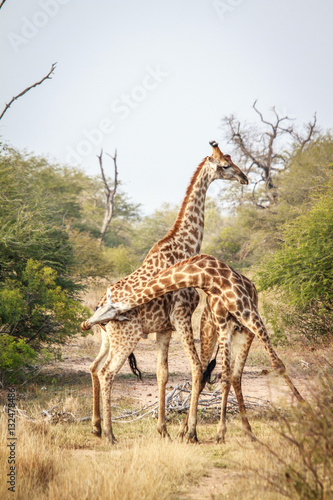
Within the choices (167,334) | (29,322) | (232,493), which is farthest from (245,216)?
(232,493)

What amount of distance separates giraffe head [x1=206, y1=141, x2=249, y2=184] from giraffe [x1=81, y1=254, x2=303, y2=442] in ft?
6.09

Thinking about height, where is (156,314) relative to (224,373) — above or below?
above

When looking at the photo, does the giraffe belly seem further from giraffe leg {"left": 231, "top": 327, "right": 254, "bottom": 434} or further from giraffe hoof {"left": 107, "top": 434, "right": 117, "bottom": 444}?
giraffe hoof {"left": 107, "top": 434, "right": 117, "bottom": 444}

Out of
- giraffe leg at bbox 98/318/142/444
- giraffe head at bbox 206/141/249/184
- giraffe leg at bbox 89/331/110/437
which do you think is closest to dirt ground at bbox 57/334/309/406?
giraffe leg at bbox 98/318/142/444

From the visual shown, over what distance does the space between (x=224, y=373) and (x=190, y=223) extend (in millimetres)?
2254

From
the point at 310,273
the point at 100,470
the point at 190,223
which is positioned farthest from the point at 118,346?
the point at 310,273

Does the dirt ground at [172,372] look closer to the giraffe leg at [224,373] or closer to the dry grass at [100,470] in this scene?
the giraffe leg at [224,373]

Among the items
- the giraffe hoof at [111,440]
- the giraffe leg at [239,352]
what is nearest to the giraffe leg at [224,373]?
the giraffe leg at [239,352]

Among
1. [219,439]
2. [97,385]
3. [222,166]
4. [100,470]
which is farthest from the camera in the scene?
[222,166]

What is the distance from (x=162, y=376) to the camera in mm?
6086

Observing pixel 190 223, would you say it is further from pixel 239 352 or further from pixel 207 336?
pixel 239 352

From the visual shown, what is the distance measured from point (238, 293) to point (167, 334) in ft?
4.36

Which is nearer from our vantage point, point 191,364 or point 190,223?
point 191,364

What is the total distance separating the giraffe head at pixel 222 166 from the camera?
695 cm
